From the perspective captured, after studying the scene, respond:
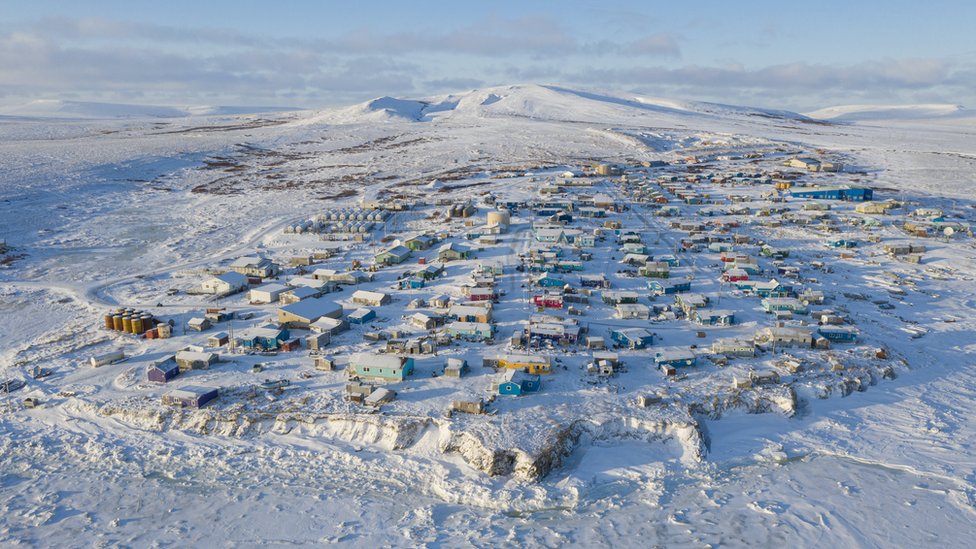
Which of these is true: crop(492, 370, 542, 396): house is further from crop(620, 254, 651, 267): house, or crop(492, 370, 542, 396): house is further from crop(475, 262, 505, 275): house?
crop(620, 254, 651, 267): house

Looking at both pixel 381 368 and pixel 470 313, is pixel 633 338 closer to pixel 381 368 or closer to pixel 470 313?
pixel 470 313

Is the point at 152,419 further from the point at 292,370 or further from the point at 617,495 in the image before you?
the point at 617,495

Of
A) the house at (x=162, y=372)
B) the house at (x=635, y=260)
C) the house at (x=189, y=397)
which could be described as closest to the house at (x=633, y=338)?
the house at (x=635, y=260)

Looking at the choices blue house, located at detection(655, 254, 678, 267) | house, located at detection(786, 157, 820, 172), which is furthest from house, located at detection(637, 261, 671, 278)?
house, located at detection(786, 157, 820, 172)

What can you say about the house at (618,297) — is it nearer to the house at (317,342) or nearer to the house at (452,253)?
the house at (452,253)

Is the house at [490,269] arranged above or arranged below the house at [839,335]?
above

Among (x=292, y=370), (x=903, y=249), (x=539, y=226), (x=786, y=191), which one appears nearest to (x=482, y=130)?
(x=786, y=191)
